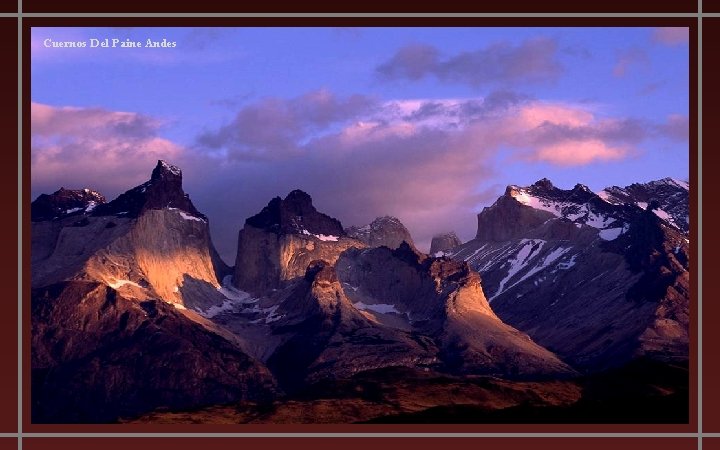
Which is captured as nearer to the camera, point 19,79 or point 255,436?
point 19,79

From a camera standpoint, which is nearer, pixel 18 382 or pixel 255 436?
pixel 18 382

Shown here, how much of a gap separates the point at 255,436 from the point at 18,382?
16.3 metres

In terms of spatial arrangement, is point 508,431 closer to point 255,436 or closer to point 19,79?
point 255,436

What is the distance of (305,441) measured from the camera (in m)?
102

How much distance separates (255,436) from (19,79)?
2738cm

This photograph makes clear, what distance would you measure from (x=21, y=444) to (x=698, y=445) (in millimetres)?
41013
